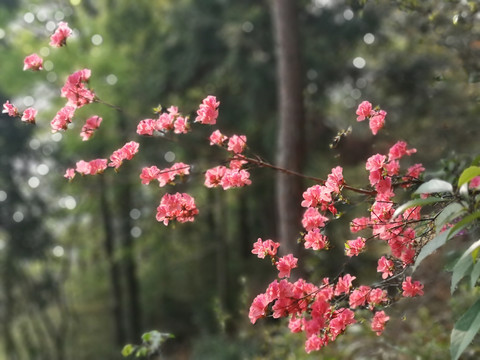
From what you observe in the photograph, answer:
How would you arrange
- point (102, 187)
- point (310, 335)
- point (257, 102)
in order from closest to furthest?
point (310, 335)
point (257, 102)
point (102, 187)

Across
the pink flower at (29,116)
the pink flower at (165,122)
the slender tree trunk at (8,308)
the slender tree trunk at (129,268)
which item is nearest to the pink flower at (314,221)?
the pink flower at (165,122)

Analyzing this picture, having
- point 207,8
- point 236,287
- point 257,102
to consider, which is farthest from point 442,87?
point 236,287

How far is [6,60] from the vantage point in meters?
9.74

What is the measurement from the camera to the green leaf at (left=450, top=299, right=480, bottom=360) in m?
1.65

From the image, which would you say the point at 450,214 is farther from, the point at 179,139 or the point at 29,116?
the point at 179,139

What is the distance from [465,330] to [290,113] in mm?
4627

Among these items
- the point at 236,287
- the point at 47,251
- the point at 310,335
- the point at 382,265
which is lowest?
the point at 310,335

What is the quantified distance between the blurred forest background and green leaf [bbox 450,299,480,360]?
3.82 m

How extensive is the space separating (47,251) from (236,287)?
4.14m

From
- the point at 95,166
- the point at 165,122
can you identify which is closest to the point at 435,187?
the point at 165,122

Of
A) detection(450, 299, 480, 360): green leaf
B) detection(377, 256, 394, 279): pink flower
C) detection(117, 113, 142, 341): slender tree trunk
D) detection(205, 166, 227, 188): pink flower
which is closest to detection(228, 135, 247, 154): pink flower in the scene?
detection(205, 166, 227, 188): pink flower

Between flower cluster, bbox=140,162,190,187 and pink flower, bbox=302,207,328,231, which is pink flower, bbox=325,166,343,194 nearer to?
pink flower, bbox=302,207,328,231

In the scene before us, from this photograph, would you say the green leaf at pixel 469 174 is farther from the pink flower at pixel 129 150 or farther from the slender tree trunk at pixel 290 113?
the slender tree trunk at pixel 290 113

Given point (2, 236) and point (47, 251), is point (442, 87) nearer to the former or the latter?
point (47, 251)
